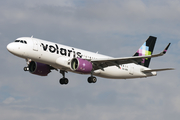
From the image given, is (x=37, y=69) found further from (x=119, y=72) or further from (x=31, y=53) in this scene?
(x=119, y=72)

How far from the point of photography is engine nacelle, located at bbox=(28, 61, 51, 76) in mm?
45875

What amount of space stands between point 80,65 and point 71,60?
4.23 feet

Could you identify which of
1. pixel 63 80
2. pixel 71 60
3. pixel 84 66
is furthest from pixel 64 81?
pixel 84 66

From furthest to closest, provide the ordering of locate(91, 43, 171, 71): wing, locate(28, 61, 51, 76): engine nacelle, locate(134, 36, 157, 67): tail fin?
1. locate(134, 36, 157, 67): tail fin
2. locate(28, 61, 51, 76): engine nacelle
3. locate(91, 43, 171, 71): wing

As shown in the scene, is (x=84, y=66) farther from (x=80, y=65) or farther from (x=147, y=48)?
(x=147, y=48)

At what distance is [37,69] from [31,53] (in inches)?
259

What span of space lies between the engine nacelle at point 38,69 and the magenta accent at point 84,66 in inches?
274

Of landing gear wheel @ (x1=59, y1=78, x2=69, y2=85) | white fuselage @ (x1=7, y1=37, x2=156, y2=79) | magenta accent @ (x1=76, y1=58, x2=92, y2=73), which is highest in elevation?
white fuselage @ (x1=7, y1=37, x2=156, y2=79)

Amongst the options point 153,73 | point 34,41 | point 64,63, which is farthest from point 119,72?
point 34,41

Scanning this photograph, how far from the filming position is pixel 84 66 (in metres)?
41.4

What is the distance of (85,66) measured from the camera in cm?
4150

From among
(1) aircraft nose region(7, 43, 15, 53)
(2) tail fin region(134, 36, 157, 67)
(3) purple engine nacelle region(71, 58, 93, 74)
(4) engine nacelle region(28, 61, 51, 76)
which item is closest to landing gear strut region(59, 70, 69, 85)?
(4) engine nacelle region(28, 61, 51, 76)

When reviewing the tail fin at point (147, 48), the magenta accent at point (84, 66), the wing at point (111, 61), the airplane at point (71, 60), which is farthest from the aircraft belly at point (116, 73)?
the tail fin at point (147, 48)

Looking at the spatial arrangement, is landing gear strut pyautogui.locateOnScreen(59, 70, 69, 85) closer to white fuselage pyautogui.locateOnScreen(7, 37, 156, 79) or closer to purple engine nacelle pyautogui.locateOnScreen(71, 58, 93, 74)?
white fuselage pyautogui.locateOnScreen(7, 37, 156, 79)
